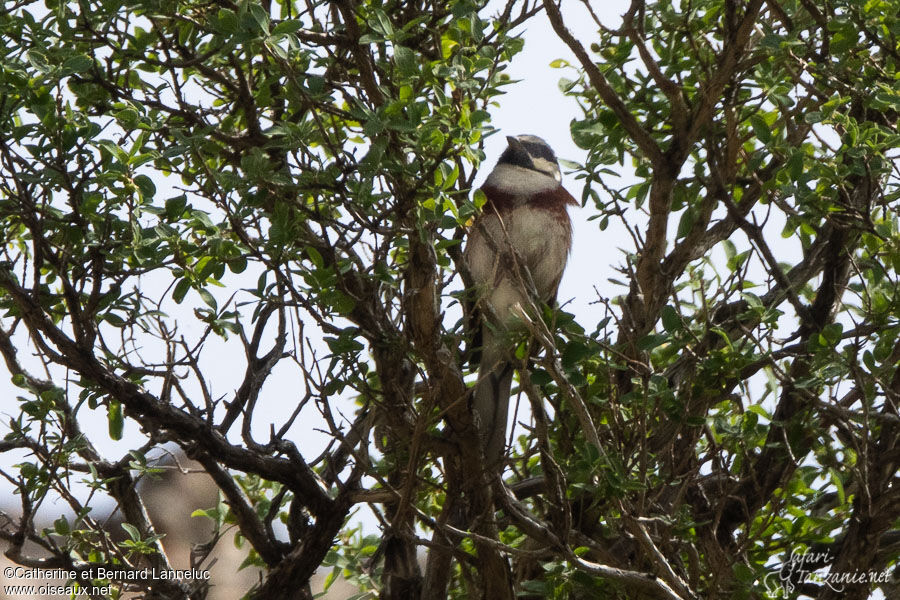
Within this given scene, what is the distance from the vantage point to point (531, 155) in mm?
4250

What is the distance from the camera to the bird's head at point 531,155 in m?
4.19

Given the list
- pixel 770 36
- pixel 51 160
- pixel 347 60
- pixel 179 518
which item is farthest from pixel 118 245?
pixel 179 518

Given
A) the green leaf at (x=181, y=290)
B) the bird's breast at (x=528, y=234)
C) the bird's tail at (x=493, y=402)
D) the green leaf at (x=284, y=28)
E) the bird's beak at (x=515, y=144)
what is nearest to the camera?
the green leaf at (x=284, y=28)

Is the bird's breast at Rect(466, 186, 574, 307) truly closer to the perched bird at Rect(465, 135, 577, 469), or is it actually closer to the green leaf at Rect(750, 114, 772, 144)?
the perched bird at Rect(465, 135, 577, 469)

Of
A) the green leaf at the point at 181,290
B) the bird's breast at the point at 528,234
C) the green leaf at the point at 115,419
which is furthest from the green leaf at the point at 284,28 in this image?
the bird's breast at the point at 528,234

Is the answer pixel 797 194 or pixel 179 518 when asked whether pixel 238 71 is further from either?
pixel 179 518

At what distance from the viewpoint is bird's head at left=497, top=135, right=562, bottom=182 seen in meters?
4.19

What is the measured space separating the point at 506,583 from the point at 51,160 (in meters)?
1.81

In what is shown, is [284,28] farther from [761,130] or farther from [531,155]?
[531,155]

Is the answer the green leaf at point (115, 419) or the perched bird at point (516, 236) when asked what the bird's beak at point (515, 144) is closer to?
the perched bird at point (516, 236)

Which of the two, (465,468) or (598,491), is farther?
(465,468)

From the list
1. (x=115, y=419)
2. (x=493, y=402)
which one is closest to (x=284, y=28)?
(x=115, y=419)

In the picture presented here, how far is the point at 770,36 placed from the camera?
2.70m

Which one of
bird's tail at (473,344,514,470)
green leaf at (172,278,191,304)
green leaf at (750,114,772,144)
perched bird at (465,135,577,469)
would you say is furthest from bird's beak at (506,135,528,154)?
green leaf at (172,278,191,304)
